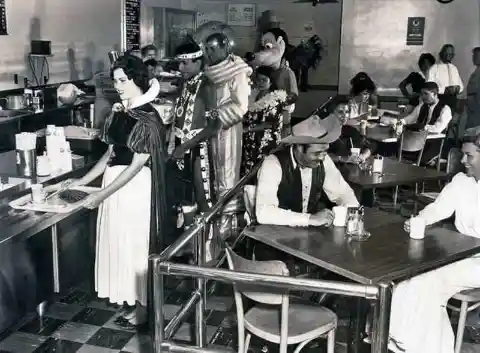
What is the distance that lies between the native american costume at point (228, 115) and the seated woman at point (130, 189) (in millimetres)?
854

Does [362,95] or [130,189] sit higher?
[362,95]

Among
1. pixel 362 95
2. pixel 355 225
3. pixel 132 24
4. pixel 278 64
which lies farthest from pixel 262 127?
pixel 132 24

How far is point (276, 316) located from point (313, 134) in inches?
43.3

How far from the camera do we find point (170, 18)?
10.5 meters

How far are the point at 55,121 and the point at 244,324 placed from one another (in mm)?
4177

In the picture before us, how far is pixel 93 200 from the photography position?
342 centimetres

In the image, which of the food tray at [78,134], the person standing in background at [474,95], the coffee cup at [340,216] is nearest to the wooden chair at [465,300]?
the coffee cup at [340,216]

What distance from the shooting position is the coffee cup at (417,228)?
2945 mm

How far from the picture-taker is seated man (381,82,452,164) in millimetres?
6520

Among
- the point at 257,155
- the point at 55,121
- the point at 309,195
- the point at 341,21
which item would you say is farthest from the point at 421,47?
the point at 309,195

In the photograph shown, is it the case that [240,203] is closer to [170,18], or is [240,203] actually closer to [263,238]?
[263,238]

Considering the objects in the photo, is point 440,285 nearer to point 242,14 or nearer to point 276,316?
point 276,316

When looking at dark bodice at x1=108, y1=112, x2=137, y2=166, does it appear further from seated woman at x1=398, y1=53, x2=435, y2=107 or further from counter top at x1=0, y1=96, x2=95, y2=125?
seated woman at x1=398, y1=53, x2=435, y2=107

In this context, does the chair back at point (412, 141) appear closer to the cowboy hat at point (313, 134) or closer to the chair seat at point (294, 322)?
the cowboy hat at point (313, 134)
